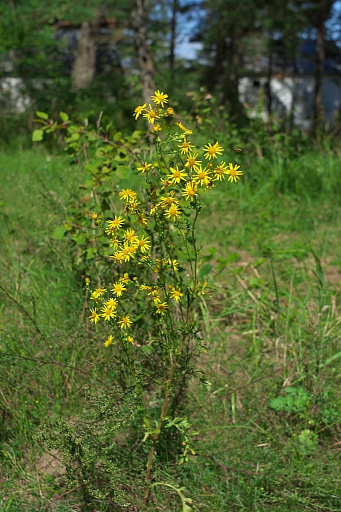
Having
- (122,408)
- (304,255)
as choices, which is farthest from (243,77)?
(122,408)

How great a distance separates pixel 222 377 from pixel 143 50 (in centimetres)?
509

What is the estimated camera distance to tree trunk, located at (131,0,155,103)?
245 inches

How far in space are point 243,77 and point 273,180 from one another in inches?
1036

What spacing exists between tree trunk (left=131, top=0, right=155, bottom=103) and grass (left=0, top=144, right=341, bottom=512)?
3.17 m

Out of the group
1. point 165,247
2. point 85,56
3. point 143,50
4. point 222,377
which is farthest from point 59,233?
point 85,56

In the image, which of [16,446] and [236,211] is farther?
[236,211]

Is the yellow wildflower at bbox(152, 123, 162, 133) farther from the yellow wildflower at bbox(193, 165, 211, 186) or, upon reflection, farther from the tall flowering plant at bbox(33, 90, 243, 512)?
the yellow wildflower at bbox(193, 165, 211, 186)

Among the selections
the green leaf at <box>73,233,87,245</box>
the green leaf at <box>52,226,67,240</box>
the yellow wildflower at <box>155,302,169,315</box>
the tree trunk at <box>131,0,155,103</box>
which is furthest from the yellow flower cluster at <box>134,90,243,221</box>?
the tree trunk at <box>131,0,155,103</box>

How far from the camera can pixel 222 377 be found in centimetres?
253

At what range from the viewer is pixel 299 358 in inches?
98.4

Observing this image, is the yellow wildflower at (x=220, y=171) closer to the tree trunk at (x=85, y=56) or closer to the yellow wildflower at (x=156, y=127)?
the yellow wildflower at (x=156, y=127)

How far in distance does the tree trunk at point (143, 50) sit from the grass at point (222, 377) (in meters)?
3.17

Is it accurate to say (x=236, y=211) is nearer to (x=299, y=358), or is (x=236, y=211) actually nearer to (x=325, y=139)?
(x=325, y=139)

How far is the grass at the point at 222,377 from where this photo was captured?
203 cm
